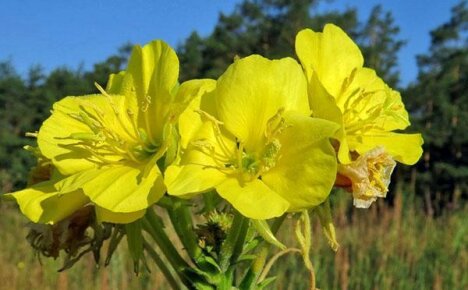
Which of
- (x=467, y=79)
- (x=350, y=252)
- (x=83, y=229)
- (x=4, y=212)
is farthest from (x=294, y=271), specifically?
(x=467, y=79)

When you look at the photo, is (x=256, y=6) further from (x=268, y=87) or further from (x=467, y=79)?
→ (x=268, y=87)

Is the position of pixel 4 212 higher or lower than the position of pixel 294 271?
higher

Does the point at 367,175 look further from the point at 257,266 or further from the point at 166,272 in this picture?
the point at 166,272

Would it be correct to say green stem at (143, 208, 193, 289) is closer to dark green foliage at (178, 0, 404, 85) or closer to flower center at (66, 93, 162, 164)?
flower center at (66, 93, 162, 164)

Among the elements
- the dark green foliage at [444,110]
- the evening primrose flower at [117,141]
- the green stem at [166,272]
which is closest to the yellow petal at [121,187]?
the evening primrose flower at [117,141]

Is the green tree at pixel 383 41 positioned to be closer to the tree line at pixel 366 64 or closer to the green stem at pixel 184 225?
the tree line at pixel 366 64

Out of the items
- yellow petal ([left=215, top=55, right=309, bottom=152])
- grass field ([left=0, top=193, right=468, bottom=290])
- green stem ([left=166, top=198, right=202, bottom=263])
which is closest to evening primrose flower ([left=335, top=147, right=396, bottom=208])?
yellow petal ([left=215, top=55, right=309, bottom=152])
